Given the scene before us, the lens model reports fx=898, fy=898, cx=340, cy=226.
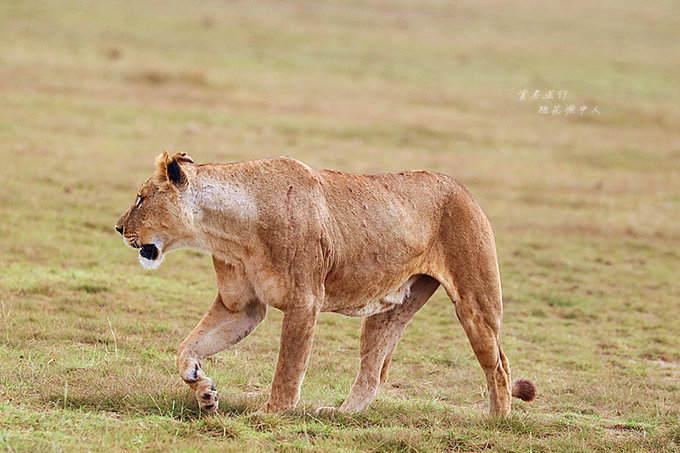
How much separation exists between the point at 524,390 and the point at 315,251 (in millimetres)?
1942

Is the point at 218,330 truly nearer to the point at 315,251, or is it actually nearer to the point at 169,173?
the point at 315,251

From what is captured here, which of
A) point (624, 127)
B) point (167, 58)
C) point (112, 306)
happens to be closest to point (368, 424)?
point (112, 306)

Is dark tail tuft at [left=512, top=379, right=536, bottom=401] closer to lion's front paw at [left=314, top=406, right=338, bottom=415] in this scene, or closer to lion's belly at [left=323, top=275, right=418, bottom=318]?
lion's belly at [left=323, top=275, right=418, bottom=318]

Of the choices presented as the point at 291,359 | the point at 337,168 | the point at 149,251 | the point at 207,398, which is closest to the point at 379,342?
the point at 291,359

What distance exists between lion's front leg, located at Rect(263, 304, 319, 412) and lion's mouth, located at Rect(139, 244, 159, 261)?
937 millimetres

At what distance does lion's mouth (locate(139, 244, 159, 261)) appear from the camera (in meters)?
5.80

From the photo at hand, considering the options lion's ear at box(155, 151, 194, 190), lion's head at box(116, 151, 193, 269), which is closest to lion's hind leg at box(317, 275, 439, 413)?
lion's head at box(116, 151, 193, 269)

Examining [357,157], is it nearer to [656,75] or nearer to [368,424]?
[368,424]

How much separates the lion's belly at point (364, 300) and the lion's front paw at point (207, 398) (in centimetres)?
100

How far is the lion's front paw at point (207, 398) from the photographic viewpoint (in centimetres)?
551

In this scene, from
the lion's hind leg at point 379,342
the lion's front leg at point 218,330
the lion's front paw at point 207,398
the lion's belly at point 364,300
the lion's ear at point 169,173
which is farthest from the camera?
the lion's hind leg at point 379,342

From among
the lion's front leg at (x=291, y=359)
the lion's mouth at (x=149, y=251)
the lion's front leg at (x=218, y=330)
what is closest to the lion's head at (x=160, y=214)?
the lion's mouth at (x=149, y=251)

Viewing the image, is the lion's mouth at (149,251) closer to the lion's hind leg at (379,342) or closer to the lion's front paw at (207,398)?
the lion's front paw at (207,398)

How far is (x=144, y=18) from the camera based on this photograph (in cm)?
3319
